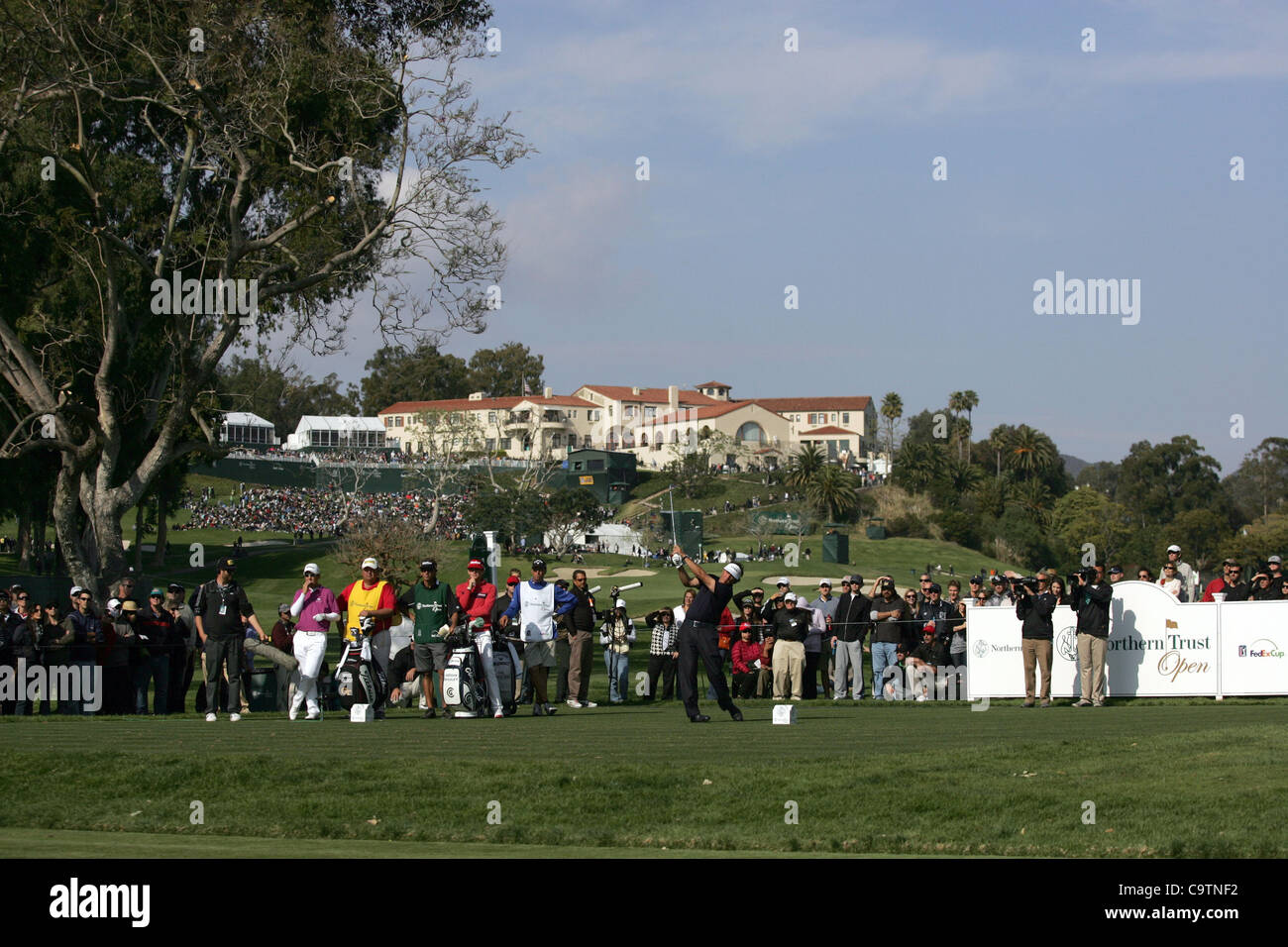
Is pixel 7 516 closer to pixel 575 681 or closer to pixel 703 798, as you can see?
pixel 575 681

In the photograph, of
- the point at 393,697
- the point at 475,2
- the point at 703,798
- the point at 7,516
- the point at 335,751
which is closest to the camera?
the point at 703,798

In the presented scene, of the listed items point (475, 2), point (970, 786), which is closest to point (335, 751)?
point (970, 786)

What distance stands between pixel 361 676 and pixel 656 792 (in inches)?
291

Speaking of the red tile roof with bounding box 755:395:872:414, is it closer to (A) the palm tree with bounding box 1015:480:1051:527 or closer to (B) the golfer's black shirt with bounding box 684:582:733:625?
(A) the palm tree with bounding box 1015:480:1051:527

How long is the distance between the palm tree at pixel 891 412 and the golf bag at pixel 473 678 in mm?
146777

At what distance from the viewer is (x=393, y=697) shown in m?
19.8

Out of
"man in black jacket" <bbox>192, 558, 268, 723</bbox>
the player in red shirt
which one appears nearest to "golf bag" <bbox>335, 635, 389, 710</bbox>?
"man in black jacket" <bbox>192, 558, 268, 723</bbox>

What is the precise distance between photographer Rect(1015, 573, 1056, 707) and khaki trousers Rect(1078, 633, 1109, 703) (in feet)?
1.50

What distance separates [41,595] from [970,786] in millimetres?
35346

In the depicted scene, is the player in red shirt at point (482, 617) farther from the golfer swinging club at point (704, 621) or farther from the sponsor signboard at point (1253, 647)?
the sponsor signboard at point (1253, 647)

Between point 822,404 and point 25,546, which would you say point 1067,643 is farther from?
point 822,404

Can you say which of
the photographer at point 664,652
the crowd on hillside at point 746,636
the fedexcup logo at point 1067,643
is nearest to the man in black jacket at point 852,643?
the crowd on hillside at point 746,636

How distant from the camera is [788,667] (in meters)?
22.2

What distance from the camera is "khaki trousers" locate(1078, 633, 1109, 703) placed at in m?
19.3
